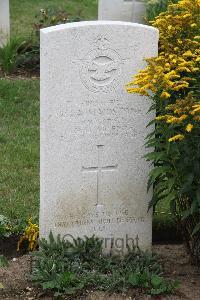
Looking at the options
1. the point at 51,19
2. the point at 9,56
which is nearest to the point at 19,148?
the point at 9,56

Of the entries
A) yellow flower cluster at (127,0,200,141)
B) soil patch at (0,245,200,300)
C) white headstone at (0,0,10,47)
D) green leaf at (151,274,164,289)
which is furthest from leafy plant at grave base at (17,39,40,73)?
green leaf at (151,274,164,289)

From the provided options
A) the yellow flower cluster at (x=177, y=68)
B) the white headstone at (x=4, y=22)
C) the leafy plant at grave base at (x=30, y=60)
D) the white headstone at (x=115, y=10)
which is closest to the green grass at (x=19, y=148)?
the leafy plant at grave base at (x=30, y=60)

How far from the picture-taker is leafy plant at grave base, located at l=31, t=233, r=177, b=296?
475cm

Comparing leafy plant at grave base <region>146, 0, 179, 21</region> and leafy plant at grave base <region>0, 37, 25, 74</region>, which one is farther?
leafy plant at grave base <region>146, 0, 179, 21</region>

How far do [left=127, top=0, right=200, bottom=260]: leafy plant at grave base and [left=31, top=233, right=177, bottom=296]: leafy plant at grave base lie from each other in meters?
0.36

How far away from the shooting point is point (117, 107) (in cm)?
500

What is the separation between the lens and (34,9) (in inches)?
541

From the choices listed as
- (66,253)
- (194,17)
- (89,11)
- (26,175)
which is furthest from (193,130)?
(89,11)

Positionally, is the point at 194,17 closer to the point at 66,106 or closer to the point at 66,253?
the point at 66,106

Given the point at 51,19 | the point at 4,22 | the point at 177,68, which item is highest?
the point at 51,19

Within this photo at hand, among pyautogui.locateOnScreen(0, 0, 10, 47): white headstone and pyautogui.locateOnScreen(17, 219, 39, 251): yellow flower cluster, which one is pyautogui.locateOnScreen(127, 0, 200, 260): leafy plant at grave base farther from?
pyautogui.locateOnScreen(0, 0, 10, 47): white headstone

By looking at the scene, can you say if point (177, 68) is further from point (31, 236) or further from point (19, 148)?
point (19, 148)

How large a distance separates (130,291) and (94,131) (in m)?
1.01

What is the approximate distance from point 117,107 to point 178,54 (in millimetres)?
502
